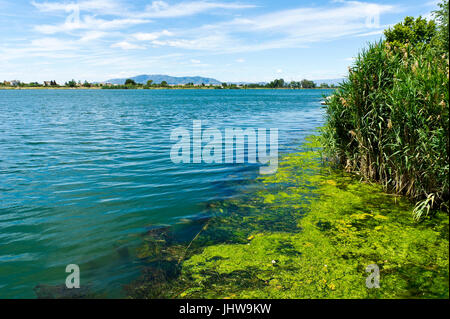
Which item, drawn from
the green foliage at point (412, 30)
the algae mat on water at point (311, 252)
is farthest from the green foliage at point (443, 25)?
the green foliage at point (412, 30)

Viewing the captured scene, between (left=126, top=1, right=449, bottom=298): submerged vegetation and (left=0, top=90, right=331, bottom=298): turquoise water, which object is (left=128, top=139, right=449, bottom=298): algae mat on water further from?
(left=0, top=90, right=331, bottom=298): turquoise water

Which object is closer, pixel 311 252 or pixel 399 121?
pixel 311 252

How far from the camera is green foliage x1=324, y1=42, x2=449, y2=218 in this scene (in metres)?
7.48

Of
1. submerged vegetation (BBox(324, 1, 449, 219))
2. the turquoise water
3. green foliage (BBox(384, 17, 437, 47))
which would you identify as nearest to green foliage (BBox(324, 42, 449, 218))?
submerged vegetation (BBox(324, 1, 449, 219))

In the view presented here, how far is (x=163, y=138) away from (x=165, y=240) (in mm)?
15184

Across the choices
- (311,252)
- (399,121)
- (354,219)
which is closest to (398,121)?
(399,121)

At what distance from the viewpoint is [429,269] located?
5.68 metres

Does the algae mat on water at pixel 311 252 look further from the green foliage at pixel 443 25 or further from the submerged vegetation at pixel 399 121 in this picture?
the green foliage at pixel 443 25

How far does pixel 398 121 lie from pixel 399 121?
0.11 feet

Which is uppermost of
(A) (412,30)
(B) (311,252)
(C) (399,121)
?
(A) (412,30)

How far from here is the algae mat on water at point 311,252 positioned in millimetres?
5396

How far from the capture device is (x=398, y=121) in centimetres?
846

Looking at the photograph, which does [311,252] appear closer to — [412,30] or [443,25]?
[443,25]

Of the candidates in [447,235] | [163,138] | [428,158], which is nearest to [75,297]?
[447,235]
